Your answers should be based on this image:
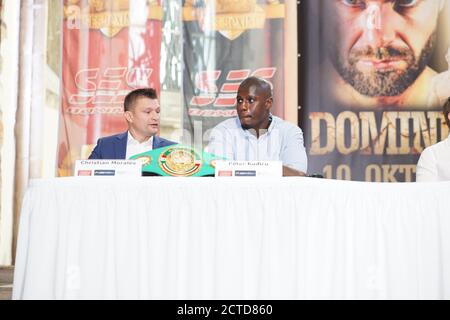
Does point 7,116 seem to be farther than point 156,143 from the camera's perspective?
Yes

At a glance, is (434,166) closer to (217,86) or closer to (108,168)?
(108,168)

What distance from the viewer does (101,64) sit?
4.69 metres

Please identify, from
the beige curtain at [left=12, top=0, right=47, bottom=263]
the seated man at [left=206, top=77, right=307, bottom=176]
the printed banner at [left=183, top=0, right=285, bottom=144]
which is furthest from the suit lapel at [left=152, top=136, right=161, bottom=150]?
the beige curtain at [left=12, top=0, right=47, bottom=263]

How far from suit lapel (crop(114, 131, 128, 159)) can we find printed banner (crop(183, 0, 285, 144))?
3.63 ft

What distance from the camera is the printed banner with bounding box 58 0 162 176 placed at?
465 cm

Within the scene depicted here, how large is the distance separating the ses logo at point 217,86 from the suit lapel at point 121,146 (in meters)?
1.16

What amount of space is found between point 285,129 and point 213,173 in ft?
5.20

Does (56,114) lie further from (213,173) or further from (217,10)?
(213,173)

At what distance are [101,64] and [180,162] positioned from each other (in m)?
2.62

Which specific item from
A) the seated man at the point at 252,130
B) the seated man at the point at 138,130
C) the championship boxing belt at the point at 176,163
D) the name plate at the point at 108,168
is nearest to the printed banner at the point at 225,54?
the seated man at the point at 252,130

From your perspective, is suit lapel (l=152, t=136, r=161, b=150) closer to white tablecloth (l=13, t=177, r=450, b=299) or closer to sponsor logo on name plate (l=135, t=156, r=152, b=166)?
sponsor logo on name plate (l=135, t=156, r=152, b=166)

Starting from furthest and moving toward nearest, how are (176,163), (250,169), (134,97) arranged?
1. (134,97)
2. (176,163)
3. (250,169)

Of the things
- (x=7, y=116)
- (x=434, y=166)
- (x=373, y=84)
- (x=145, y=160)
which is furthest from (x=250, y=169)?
(x=7, y=116)
